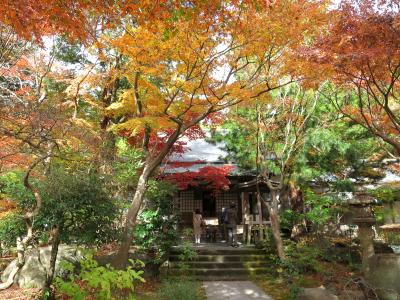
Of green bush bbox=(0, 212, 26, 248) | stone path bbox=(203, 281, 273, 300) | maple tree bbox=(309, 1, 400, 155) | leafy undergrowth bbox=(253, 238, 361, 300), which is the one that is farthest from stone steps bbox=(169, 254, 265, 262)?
maple tree bbox=(309, 1, 400, 155)

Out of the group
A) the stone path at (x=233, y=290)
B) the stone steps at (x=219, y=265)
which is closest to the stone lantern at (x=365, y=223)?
the stone path at (x=233, y=290)

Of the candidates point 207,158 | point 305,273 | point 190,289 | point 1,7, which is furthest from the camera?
point 207,158

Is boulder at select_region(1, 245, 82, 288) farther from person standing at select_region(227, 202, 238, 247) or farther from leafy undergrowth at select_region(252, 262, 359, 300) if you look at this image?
person standing at select_region(227, 202, 238, 247)

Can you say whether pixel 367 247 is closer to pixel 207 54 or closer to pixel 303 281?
pixel 303 281

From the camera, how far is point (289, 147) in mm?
11352

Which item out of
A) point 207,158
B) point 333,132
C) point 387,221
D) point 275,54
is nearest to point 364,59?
point 275,54

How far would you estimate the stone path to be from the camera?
25.3ft

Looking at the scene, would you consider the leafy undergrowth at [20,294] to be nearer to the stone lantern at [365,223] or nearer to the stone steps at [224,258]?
the stone steps at [224,258]

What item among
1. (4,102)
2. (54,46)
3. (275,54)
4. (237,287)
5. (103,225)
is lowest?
(237,287)

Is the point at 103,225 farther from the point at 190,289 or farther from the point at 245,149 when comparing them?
the point at 245,149

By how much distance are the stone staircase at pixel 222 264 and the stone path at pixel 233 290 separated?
665 mm

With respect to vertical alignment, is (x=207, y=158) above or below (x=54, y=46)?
below

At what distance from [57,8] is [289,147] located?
8442 mm

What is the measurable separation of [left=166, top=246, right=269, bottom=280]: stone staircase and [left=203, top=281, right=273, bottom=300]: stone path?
2.18 ft
